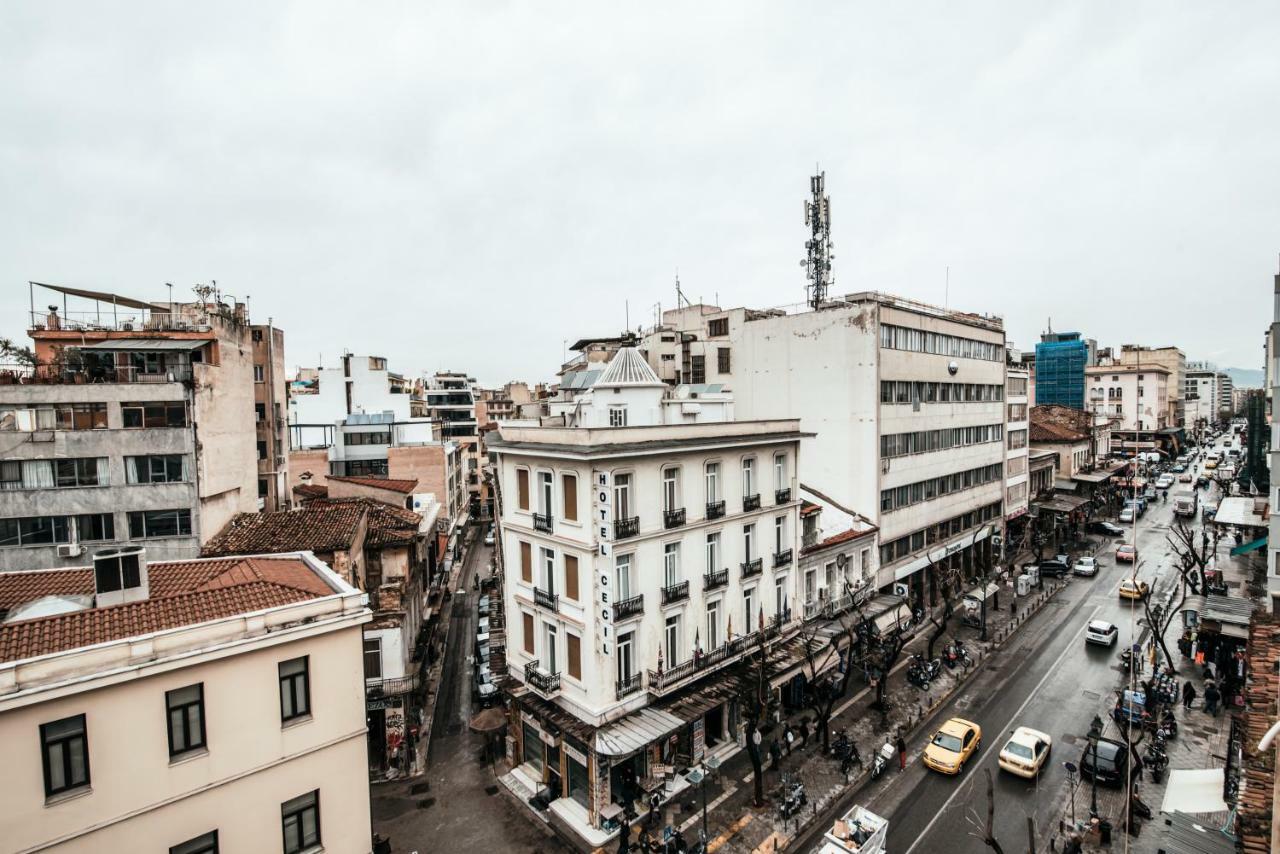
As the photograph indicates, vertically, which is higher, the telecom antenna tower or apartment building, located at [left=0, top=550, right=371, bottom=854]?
the telecom antenna tower

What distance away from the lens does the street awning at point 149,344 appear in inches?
1139

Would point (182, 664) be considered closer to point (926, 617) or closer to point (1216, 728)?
point (1216, 728)

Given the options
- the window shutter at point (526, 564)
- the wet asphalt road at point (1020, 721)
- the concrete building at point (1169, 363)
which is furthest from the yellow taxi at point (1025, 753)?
the concrete building at point (1169, 363)

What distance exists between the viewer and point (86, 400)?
1064 inches

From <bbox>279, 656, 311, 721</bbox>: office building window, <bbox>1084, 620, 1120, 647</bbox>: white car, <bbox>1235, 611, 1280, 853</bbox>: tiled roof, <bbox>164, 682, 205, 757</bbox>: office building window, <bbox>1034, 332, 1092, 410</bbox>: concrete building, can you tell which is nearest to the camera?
<bbox>1235, 611, 1280, 853</bbox>: tiled roof

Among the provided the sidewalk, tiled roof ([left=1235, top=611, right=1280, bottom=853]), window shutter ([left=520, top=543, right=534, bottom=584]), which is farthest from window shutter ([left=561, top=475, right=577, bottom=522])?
tiled roof ([left=1235, top=611, right=1280, bottom=853])

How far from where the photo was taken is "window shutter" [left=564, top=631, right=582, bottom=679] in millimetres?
24469

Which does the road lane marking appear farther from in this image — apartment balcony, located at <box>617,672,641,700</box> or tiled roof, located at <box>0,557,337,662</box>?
tiled roof, located at <box>0,557,337,662</box>

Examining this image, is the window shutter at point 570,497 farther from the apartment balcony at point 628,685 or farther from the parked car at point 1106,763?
the parked car at point 1106,763

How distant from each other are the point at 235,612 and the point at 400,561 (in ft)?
52.0

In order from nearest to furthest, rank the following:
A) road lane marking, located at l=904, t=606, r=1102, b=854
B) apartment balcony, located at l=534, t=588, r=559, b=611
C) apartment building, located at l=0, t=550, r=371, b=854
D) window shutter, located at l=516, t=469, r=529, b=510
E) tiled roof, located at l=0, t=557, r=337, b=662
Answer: apartment building, located at l=0, t=550, r=371, b=854, tiled roof, located at l=0, t=557, r=337, b=662, road lane marking, located at l=904, t=606, r=1102, b=854, apartment balcony, located at l=534, t=588, r=559, b=611, window shutter, located at l=516, t=469, r=529, b=510

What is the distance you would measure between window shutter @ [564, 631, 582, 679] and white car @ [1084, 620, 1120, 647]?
103ft

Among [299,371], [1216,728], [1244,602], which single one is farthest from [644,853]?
[299,371]

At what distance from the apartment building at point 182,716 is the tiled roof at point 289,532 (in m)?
8.59
